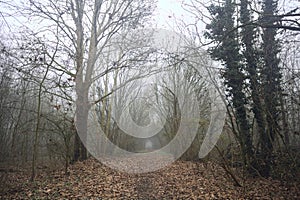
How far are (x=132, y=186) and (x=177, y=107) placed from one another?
26.2ft

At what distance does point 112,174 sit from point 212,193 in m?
4.56

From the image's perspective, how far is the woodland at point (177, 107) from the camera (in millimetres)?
7594

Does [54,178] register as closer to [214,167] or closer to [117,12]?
[214,167]

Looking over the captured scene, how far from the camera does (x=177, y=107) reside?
53.4ft

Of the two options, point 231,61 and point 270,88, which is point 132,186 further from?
point 231,61

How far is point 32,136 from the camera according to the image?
13.1 metres

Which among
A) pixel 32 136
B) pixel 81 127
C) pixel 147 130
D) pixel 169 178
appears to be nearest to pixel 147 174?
pixel 169 178

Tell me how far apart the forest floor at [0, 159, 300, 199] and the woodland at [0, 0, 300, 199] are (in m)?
0.03

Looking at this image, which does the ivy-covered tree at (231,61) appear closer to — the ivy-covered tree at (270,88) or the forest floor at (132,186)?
the ivy-covered tree at (270,88)

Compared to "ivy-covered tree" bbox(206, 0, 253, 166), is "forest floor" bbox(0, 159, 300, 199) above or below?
below

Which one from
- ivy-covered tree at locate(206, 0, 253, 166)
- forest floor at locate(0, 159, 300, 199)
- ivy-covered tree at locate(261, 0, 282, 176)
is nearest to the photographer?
forest floor at locate(0, 159, 300, 199)

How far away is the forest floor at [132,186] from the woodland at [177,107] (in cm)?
3

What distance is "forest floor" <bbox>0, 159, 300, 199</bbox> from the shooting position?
286 inches

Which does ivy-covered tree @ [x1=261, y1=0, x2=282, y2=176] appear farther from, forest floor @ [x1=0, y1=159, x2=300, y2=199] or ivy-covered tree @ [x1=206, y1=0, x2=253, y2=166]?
forest floor @ [x1=0, y1=159, x2=300, y2=199]
